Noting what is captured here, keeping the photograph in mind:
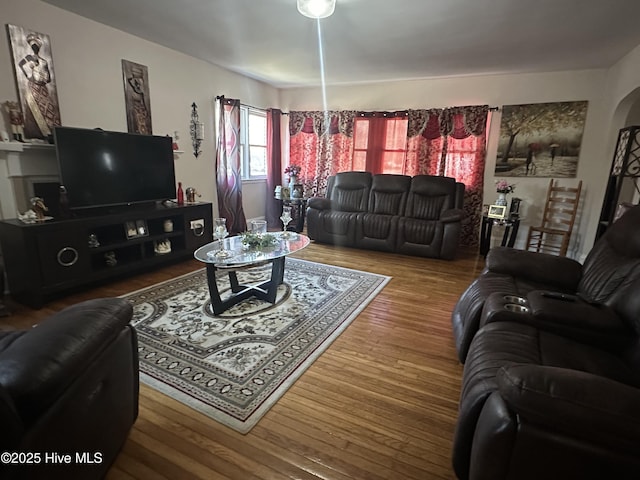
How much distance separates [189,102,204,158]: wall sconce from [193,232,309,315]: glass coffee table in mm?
2124

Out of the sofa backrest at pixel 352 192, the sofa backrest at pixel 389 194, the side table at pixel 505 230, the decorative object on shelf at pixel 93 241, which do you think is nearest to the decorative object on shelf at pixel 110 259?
the decorative object on shelf at pixel 93 241

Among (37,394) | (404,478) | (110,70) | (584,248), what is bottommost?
(404,478)

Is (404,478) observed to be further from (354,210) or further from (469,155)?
(469,155)

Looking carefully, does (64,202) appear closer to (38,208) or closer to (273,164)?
(38,208)

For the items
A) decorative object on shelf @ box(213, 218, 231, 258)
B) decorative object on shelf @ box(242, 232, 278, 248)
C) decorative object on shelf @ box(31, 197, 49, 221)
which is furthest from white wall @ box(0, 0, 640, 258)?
decorative object on shelf @ box(242, 232, 278, 248)

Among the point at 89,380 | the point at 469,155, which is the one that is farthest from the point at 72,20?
the point at 469,155

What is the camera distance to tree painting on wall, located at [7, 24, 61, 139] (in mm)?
2727

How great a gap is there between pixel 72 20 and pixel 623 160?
16.6ft

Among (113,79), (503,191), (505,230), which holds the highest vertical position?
(113,79)

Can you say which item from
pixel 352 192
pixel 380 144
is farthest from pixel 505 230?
pixel 380 144

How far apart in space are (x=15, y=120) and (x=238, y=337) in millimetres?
2557

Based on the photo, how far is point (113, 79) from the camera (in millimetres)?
3432

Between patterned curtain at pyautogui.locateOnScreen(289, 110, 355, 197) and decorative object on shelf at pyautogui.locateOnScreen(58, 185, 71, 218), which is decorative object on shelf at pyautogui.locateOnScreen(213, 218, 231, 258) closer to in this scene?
decorative object on shelf at pyautogui.locateOnScreen(58, 185, 71, 218)

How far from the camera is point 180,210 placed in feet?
12.2
